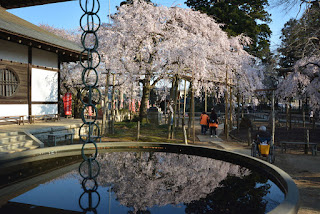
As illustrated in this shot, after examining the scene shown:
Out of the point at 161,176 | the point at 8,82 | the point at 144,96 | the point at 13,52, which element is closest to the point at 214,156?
the point at 161,176

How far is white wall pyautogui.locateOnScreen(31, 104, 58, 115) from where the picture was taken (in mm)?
13452

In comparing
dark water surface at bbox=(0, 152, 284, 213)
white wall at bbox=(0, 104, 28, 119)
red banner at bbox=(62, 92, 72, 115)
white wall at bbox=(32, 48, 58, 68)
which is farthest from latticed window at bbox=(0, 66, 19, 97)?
dark water surface at bbox=(0, 152, 284, 213)

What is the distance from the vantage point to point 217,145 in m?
12.9

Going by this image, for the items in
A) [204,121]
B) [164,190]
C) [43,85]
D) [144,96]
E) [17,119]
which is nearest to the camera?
[164,190]

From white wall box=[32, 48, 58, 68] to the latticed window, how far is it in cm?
142

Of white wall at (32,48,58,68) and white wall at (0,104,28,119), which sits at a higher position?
white wall at (32,48,58,68)

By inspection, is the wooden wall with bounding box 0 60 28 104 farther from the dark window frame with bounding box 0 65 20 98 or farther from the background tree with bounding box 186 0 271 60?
the background tree with bounding box 186 0 271 60

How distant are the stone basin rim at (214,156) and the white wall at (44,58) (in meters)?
9.54

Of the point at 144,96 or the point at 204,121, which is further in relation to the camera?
the point at 144,96

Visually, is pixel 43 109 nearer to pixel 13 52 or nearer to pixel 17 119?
pixel 17 119

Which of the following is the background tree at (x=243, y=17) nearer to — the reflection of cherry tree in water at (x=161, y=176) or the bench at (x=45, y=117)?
the bench at (x=45, y=117)

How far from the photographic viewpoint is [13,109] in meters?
12.2

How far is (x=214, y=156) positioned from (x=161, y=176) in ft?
4.93

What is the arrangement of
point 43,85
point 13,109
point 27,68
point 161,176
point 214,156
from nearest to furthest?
point 161,176 < point 214,156 < point 13,109 < point 27,68 < point 43,85
